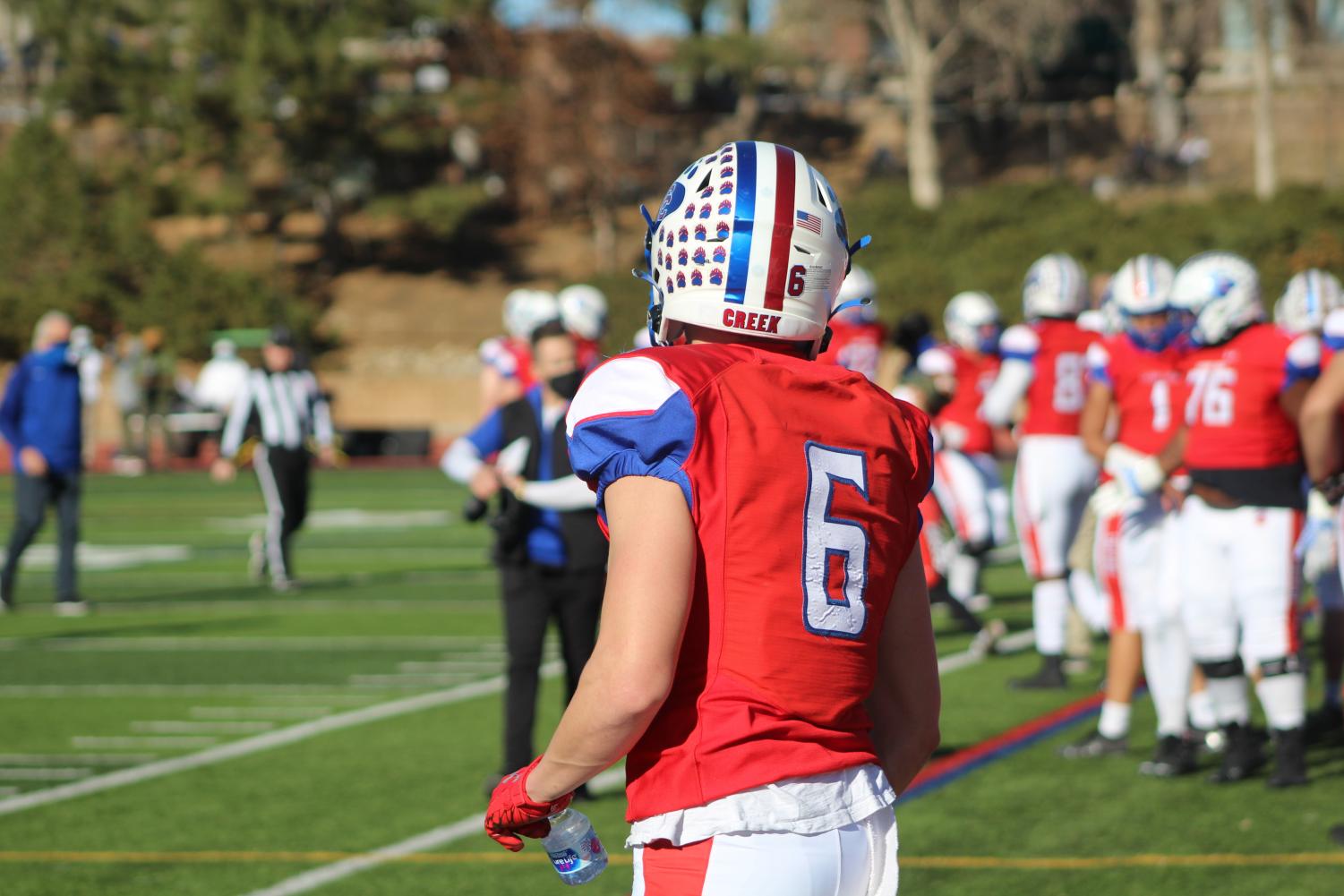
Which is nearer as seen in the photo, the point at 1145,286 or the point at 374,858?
the point at 374,858

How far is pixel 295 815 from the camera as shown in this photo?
21.7ft

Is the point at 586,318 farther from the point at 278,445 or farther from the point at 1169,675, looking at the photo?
the point at 278,445

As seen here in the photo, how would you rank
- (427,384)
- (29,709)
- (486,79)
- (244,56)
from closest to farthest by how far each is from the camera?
1. (29,709)
2. (427,384)
3. (244,56)
4. (486,79)

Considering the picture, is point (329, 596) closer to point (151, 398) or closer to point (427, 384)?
point (151, 398)

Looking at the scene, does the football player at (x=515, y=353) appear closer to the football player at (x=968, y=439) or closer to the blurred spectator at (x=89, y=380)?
the football player at (x=968, y=439)

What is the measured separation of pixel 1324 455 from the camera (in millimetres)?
6391

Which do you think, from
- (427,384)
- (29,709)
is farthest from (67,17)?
(29,709)

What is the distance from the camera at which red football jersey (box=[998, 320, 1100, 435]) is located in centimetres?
931

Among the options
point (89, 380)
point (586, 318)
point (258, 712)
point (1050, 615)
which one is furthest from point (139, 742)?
point (89, 380)

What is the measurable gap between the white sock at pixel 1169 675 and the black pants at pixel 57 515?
313 inches

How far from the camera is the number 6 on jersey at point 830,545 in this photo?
2615 mm

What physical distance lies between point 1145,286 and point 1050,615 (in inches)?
86.2

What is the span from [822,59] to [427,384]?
18.4m

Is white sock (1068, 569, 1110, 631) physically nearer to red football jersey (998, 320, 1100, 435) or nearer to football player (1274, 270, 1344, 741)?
red football jersey (998, 320, 1100, 435)
